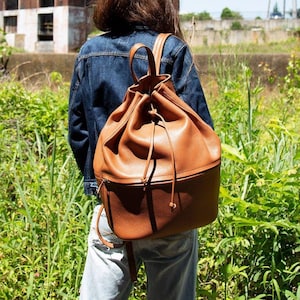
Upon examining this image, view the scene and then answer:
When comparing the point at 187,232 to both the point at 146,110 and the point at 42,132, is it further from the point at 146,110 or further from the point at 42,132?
the point at 42,132

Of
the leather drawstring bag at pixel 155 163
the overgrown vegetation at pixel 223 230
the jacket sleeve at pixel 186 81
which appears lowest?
the overgrown vegetation at pixel 223 230

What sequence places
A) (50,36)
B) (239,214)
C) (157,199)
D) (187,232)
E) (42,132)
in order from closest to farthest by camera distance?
1. (157,199)
2. (187,232)
3. (239,214)
4. (42,132)
5. (50,36)

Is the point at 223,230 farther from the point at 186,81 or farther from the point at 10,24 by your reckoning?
the point at 10,24

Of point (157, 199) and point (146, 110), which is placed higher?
point (146, 110)

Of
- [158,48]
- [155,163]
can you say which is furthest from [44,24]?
[155,163]

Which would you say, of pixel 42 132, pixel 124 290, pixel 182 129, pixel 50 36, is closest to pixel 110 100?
pixel 182 129

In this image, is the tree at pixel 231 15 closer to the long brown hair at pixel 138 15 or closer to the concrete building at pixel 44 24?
the concrete building at pixel 44 24

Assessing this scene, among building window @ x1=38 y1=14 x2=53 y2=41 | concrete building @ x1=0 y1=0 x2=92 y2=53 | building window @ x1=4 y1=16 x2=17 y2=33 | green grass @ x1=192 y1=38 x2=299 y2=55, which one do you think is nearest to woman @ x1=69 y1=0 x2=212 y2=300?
green grass @ x1=192 y1=38 x2=299 y2=55

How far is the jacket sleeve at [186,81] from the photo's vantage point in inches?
73.5

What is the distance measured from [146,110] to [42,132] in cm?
298

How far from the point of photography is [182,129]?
5.48 feet

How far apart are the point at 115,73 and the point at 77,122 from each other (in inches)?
9.7

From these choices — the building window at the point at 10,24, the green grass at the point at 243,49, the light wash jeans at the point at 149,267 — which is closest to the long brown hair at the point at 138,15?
the light wash jeans at the point at 149,267

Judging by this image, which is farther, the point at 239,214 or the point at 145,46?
the point at 239,214
